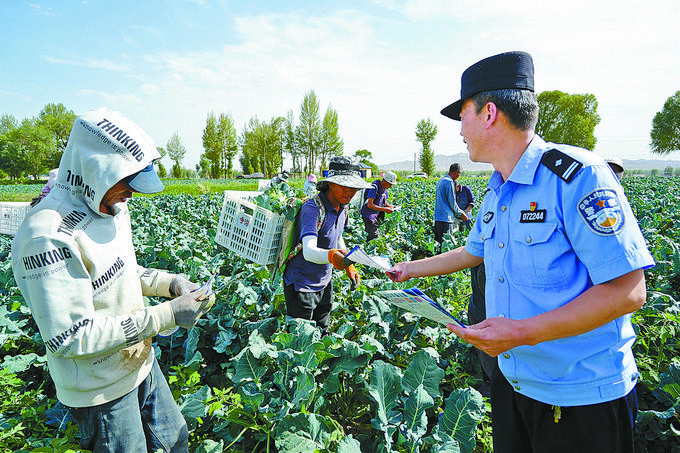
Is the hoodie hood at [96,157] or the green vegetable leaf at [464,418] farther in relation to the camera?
the green vegetable leaf at [464,418]

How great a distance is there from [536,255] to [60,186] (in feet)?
6.67

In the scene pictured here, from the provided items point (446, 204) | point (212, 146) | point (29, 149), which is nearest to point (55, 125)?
point (29, 149)

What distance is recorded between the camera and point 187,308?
169cm

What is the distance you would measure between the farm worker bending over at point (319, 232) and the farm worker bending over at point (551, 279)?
4.89ft

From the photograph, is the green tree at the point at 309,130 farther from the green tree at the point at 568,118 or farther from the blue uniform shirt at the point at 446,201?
the blue uniform shirt at the point at 446,201

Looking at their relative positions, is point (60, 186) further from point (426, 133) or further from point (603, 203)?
point (426, 133)

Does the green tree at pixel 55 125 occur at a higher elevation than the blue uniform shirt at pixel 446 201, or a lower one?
higher

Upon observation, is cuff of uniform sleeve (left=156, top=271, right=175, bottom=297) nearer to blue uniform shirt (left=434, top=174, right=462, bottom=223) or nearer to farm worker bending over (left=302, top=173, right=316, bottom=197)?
farm worker bending over (left=302, top=173, right=316, bottom=197)

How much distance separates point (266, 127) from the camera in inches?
2350

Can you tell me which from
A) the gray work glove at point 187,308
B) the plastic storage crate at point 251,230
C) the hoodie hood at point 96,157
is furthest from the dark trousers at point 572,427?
the plastic storage crate at point 251,230

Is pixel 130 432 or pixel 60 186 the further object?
pixel 130 432

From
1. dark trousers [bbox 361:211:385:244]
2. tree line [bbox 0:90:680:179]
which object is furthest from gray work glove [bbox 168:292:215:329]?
tree line [bbox 0:90:680:179]

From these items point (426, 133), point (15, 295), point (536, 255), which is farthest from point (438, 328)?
point (426, 133)

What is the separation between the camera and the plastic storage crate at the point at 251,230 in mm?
3199
